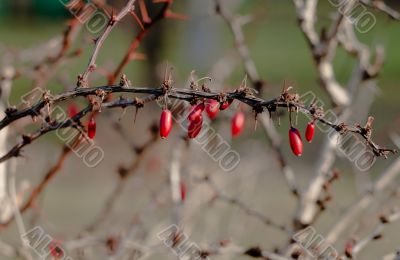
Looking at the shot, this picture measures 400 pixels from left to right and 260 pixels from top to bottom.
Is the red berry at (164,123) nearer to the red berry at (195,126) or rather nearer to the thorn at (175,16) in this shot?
the red berry at (195,126)

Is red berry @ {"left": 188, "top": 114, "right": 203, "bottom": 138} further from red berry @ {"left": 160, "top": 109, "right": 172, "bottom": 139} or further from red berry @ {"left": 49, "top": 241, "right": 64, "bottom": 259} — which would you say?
red berry @ {"left": 49, "top": 241, "right": 64, "bottom": 259}

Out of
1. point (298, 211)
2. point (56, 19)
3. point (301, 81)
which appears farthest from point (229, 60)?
point (56, 19)

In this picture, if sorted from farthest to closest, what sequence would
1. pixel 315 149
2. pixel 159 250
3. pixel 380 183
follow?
pixel 315 149 < pixel 380 183 < pixel 159 250

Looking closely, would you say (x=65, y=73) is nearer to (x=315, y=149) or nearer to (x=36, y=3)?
(x=315, y=149)

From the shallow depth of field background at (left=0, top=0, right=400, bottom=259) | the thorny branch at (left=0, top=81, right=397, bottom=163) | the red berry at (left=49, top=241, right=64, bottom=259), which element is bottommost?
the thorny branch at (left=0, top=81, right=397, bottom=163)

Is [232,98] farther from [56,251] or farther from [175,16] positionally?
[56,251]

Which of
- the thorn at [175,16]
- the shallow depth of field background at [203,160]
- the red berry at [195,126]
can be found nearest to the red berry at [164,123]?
the red berry at [195,126]

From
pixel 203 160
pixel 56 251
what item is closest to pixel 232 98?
pixel 56 251

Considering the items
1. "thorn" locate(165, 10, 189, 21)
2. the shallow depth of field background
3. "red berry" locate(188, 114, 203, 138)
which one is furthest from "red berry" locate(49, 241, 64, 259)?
"red berry" locate(188, 114, 203, 138)
